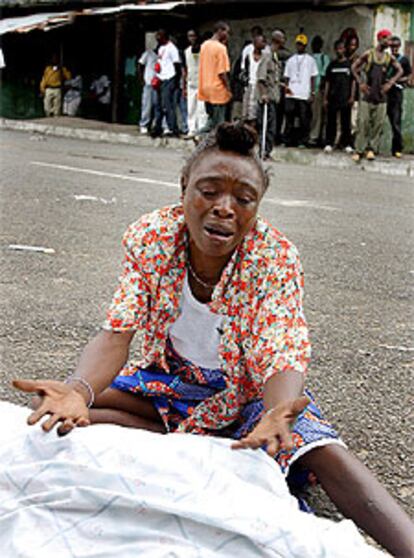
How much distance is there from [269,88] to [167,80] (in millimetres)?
3229

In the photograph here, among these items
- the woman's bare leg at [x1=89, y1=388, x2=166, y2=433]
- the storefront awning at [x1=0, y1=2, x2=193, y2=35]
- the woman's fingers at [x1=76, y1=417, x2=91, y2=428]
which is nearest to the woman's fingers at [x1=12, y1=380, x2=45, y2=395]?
the woman's fingers at [x1=76, y1=417, x2=91, y2=428]

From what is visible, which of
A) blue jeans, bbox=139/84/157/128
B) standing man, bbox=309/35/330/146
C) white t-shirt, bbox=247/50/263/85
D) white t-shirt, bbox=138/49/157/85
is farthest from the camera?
white t-shirt, bbox=138/49/157/85

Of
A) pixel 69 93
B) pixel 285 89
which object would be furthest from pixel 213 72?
pixel 69 93

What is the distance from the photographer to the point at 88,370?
8.12 ft

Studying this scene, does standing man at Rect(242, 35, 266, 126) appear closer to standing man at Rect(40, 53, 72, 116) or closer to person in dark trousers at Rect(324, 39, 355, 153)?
person in dark trousers at Rect(324, 39, 355, 153)

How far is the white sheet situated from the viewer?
176cm

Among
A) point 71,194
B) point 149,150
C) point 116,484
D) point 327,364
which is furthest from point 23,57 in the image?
point 116,484

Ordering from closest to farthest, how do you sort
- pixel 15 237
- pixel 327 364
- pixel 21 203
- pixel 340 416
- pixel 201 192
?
pixel 201 192 < pixel 340 416 < pixel 327 364 < pixel 15 237 < pixel 21 203

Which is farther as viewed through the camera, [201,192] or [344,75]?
[344,75]

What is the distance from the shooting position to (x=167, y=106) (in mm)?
17188

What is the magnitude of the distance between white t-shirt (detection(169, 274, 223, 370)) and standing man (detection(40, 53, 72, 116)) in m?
20.4

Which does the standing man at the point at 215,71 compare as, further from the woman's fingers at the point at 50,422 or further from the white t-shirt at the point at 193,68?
the woman's fingers at the point at 50,422

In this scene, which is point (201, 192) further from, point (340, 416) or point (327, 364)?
point (327, 364)

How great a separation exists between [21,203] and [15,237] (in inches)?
63.6
